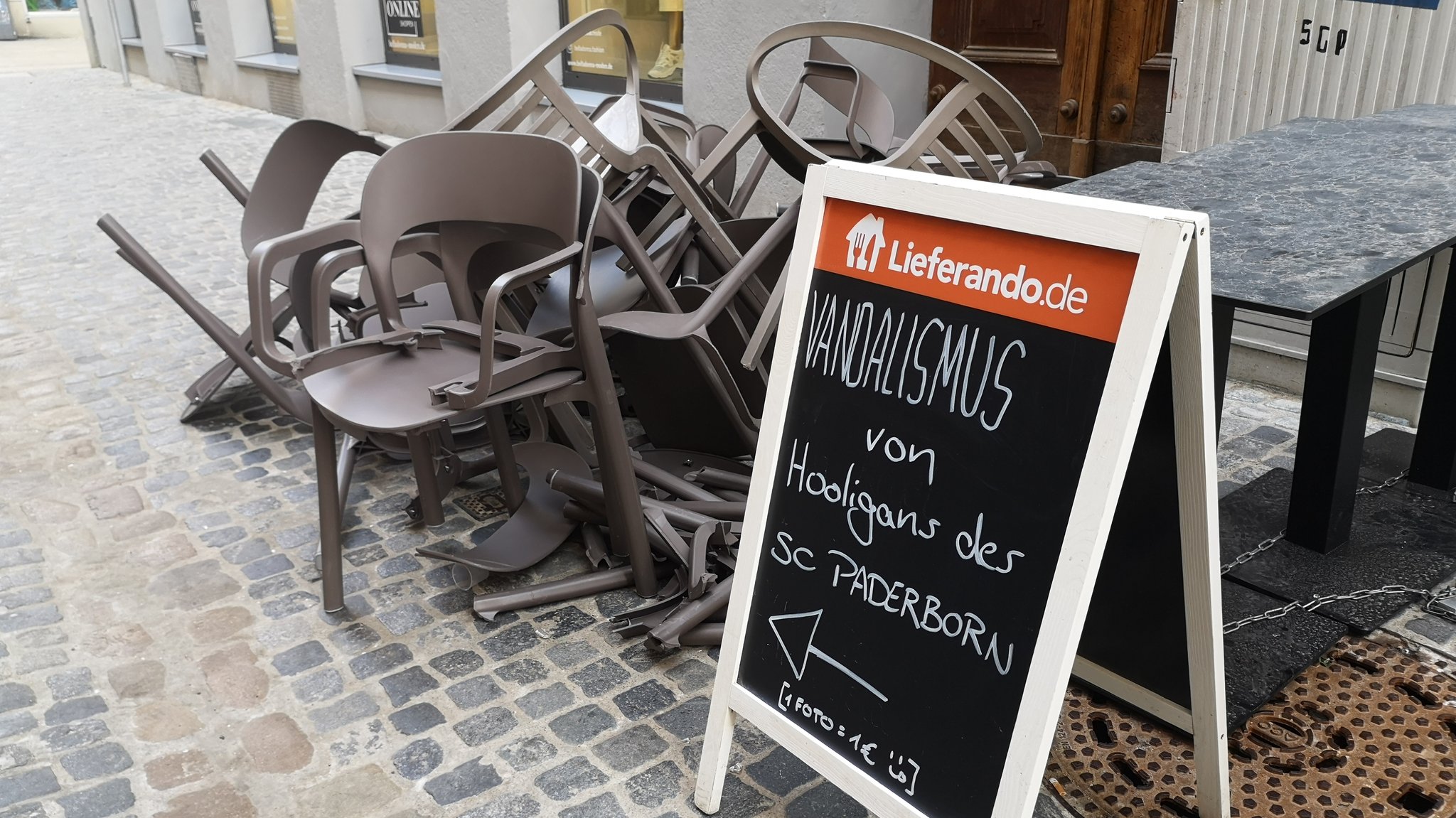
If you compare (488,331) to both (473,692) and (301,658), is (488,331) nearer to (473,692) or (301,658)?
(473,692)

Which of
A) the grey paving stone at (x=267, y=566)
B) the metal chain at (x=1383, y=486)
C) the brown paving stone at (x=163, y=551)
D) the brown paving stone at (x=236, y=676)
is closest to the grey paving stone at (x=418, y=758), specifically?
the brown paving stone at (x=236, y=676)

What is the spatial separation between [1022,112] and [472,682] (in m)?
2.17

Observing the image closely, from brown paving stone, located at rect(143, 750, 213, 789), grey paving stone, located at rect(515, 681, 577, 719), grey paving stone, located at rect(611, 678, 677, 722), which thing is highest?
grey paving stone, located at rect(611, 678, 677, 722)

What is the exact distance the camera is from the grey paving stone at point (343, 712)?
2.49m

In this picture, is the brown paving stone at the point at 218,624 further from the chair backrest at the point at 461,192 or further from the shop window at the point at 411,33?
the shop window at the point at 411,33

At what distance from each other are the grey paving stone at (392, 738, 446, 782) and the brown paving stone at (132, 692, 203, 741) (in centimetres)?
49

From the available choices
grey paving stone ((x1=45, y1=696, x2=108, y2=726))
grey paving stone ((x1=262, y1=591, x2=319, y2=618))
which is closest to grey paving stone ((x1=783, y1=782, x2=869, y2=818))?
grey paving stone ((x1=262, y1=591, x2=319, y2=618))

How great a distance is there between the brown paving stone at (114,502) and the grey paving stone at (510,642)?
1491 mm

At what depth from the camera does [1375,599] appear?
274 cm

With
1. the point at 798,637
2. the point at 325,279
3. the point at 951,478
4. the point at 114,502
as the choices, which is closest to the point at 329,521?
the point at 325,279

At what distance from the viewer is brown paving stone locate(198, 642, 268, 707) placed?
102 inches

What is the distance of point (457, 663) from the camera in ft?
8.83

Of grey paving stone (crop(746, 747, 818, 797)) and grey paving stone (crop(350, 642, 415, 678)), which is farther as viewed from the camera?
grey paving stone (crop(350, 642, 415, 678))

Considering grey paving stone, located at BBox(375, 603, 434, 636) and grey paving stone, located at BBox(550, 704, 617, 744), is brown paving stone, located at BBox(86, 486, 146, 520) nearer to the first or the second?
grey paving stone, located at BBox(375, 603, 434, 636)
